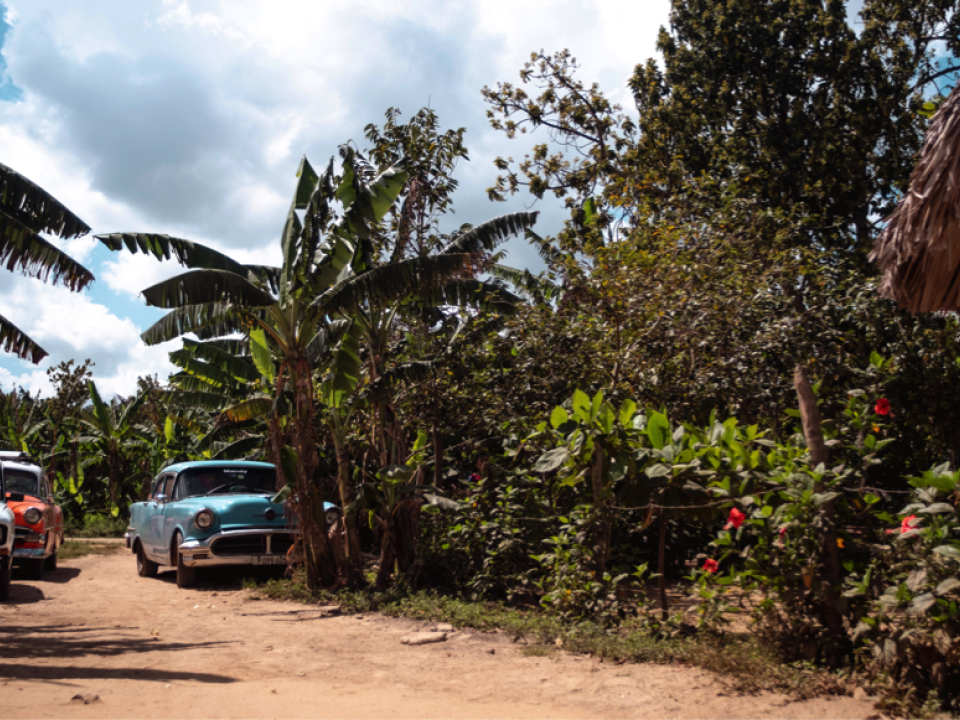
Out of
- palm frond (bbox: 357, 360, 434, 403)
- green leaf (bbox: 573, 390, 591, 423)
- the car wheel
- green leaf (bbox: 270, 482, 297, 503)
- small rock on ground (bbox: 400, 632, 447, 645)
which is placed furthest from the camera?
the car wheel

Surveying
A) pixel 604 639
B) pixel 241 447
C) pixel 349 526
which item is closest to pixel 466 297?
pixel 349 526

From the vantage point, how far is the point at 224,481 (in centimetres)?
1164

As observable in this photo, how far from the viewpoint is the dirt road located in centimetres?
450

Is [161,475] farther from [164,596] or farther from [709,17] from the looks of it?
[709,17]

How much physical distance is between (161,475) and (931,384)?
11301 mm

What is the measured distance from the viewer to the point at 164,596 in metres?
10.0

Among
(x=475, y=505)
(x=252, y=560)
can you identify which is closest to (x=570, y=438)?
(x=475, y=505)

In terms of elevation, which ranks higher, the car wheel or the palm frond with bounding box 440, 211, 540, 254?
the palm frond with bounding box 440, 211, 540, 254

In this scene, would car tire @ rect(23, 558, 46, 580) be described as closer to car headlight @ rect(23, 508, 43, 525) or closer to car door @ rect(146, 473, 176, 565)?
car headlight @ rect(23, 508, 43, 525)

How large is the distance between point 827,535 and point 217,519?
802 centimetres

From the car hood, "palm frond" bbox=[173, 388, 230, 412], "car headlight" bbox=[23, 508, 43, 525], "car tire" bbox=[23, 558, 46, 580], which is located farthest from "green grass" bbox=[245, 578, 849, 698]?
"palm frond" bbox=[173, 388, 230, 412]

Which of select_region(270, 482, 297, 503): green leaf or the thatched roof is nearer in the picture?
the thatched roof

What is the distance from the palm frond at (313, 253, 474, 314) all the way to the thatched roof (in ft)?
16.5

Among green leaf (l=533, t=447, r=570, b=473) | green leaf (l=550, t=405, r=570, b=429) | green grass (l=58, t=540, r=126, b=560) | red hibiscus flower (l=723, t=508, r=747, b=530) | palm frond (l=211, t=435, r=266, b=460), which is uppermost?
palm frond (l=211, t=435, r=266, b=460)
